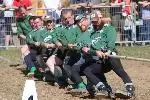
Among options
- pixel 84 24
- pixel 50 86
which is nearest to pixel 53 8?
pixel 50 86

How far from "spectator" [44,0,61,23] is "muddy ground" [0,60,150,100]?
9.99 feet

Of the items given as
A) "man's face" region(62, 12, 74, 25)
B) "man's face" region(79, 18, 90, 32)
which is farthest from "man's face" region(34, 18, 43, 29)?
"man's face" region(79, 18, 90, 32)

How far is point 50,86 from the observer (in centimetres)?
1220

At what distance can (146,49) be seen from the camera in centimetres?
1781

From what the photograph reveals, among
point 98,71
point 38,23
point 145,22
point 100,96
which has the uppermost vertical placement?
point 38,23

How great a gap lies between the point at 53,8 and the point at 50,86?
254 inches

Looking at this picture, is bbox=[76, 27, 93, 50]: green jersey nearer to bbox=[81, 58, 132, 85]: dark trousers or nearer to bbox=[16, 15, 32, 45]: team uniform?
bbox=[81, 58, 132, 85]: dark trousers

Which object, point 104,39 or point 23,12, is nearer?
point 104,39

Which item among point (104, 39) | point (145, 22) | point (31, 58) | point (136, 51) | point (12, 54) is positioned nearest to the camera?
point (104, 39)

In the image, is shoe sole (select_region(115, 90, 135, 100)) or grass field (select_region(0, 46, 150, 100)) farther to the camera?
grass field (select_region(0, 46, 150, 100))

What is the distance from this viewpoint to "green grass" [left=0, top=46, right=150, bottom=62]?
1655 centimetres

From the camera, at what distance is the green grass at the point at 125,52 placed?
1655 centimetres

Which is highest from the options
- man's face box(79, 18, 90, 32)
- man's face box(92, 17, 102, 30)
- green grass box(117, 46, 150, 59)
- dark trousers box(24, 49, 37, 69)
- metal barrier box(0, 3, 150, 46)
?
man's face box(92, 17, 102, 30)

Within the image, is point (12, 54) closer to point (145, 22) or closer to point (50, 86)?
point (145, 22)
